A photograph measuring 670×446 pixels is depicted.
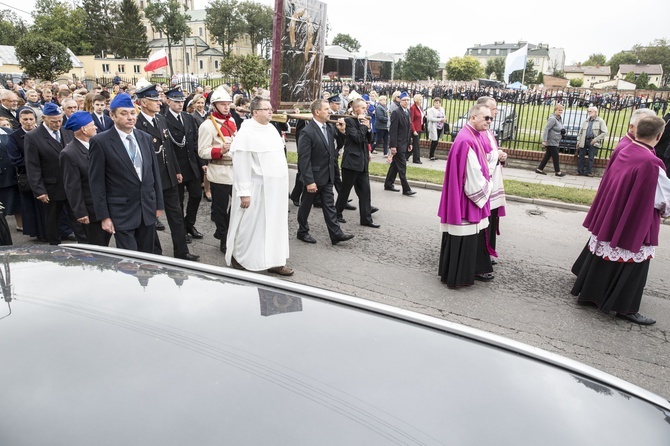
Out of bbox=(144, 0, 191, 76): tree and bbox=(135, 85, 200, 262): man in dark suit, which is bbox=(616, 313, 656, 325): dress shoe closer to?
bbox=(135, 85, 200, 262): man in dark suit

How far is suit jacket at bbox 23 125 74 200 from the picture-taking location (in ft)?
20.5

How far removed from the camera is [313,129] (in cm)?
675

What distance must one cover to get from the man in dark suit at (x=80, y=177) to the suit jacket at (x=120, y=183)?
0.64m

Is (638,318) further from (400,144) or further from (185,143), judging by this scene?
(185,143)

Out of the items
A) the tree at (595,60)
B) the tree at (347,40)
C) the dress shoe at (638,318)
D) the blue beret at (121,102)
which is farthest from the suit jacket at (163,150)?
the tree at (595,60)

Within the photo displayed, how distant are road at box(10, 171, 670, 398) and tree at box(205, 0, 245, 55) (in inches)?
3645

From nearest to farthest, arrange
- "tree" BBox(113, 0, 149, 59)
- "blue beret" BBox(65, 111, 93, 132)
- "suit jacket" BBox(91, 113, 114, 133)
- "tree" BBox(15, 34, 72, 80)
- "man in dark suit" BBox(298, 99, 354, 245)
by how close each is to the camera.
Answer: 1. "blue beret" BBox(65, 111, 93, 132)
2. "man in dark suit" BBox(298, 99, 354, 245)
3. "suit jacket" BBox(91, 113, 114, 133)
4. "tree" BBox(15, 34, 72, 80)
5. "tree" BBox(113, 0, 149, 59)

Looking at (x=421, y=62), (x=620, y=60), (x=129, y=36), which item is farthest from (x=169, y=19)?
(x=620, y=60)

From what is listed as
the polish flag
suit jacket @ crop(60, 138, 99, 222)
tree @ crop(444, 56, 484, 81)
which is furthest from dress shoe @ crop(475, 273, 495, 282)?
tree @ crop(444, 56, 484, 81)

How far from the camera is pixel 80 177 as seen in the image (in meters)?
5.40

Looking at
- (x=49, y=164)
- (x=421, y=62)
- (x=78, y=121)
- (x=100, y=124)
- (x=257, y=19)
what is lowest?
(x=49, y=164)

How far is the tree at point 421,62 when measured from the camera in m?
102

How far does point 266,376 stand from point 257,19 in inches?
3949

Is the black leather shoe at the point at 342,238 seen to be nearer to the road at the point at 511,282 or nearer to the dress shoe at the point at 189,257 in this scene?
the road at the point at 511,282
